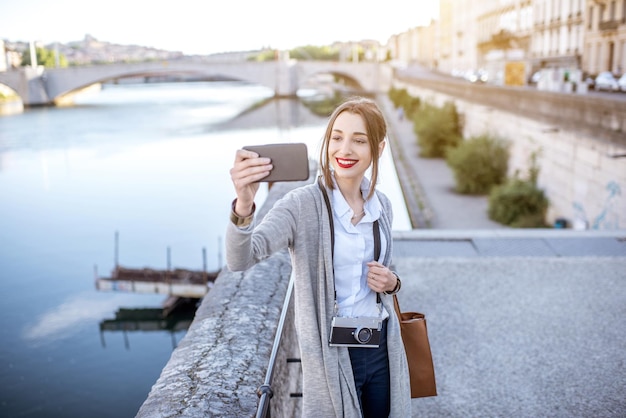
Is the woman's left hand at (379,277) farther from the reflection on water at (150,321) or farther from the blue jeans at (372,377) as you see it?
the reflection on water at (150,321)

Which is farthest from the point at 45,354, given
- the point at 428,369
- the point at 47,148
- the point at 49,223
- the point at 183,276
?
the point at 47,148

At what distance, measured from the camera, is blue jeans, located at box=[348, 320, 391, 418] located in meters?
1.66

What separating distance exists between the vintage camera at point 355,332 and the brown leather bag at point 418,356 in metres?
0.23

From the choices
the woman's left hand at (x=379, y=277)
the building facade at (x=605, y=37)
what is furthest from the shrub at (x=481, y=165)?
the woman's left hand at (x=379, y=277)

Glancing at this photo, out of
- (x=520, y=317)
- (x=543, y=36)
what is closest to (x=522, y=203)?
(x=520, y=317)

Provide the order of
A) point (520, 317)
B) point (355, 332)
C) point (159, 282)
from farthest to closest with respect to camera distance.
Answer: point (159, 282) → point (520, 317) → point (355, 332)

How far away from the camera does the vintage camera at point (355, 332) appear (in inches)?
62.2

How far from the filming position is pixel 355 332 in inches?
62.5

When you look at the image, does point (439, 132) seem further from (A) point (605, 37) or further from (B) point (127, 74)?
(B) point (127, 74)

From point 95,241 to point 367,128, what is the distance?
16960 mm

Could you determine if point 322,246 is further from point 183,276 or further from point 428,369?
point 183,276

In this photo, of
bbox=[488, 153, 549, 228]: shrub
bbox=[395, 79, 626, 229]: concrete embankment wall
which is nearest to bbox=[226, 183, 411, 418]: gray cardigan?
bbox=[395, 79, 626, 229]: concrete embankment wall

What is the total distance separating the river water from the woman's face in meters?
0.57

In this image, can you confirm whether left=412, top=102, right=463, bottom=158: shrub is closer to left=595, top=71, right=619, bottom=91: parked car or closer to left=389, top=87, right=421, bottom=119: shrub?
left=595, top=71, right=619, bottom=91: parked car
